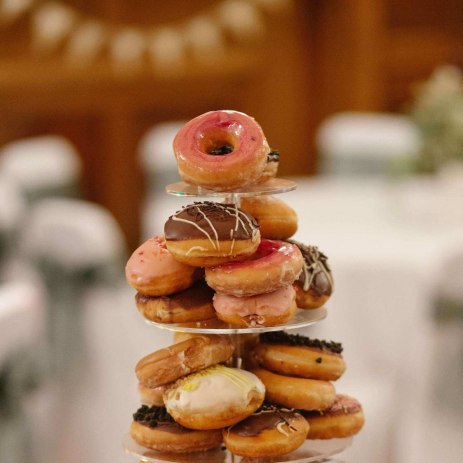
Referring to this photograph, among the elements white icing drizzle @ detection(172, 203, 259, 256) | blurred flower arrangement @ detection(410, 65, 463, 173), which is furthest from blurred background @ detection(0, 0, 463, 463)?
white icing drizzle @ detection(172, 203, 259, 256)

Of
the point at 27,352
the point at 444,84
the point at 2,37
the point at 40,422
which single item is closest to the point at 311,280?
the point at 27,352

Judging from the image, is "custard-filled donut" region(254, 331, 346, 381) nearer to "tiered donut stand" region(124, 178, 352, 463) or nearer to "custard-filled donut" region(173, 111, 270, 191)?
"tiered donut stand" region(124, 178, 352, 463)

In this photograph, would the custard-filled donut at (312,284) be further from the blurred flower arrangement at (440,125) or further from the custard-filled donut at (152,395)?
the blurred flower arrangement at (440,125)

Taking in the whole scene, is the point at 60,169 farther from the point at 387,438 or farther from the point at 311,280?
the point at 311,280

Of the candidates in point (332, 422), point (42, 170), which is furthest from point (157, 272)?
point (42, 170)

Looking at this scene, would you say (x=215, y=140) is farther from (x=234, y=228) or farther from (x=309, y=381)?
(x=309, y=381)

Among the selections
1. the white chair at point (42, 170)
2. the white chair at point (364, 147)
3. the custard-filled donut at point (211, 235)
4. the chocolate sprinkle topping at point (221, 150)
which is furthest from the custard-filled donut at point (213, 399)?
the white chair at point (364, 147)
